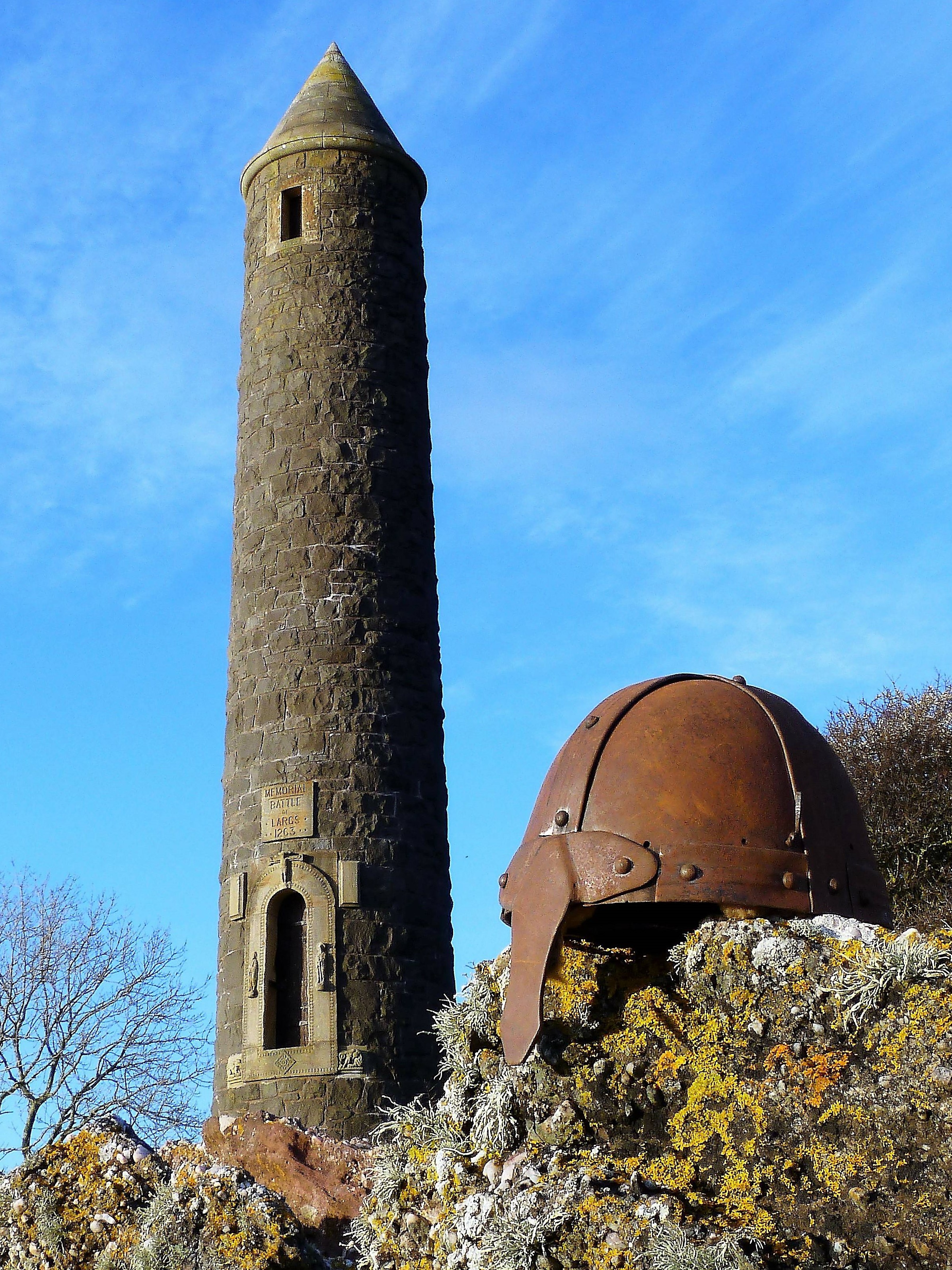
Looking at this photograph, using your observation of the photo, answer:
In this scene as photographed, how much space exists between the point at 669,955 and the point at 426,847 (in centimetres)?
877

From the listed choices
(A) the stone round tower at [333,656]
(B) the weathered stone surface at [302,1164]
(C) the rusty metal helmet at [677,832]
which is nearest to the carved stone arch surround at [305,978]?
(A) the stone round tower at [333,656]

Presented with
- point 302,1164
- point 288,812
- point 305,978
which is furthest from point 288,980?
point 302,1164

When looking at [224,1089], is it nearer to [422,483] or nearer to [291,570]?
[291,570]

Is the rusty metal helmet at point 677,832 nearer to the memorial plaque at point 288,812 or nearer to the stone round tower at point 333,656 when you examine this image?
the stone round tower at point 333,656

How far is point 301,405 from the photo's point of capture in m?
13.8

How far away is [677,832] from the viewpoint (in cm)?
443

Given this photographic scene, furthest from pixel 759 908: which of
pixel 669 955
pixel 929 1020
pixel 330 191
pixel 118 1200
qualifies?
pixel 330 191

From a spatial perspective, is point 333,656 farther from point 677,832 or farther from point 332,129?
point 677,832

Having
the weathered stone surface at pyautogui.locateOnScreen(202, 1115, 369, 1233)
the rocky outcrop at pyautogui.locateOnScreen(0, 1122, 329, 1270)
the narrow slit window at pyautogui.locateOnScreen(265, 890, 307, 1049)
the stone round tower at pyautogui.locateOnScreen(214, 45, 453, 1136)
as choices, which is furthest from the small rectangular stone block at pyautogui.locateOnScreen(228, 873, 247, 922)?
the rocky outcrop at pyautogui.locateOnScreen(0, 1122, 329, 1270)

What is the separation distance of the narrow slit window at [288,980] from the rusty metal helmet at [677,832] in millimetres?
7825

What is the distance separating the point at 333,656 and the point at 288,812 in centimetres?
133

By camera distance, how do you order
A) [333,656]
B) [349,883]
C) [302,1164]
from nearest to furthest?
[302,1164], [349,883], [333,656]

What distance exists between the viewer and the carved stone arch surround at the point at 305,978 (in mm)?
12055

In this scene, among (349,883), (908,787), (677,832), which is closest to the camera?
(677,832)
